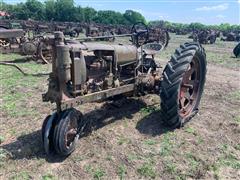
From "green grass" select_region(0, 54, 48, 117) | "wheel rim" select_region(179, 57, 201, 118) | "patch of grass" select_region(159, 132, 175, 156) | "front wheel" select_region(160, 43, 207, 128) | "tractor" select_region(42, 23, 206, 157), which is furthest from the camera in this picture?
"green grass" select_region(0, 54, 48, 117)

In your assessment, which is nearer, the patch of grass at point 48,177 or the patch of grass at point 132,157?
the patch of grass at point 48,177

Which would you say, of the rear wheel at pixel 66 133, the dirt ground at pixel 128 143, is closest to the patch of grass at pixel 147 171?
the dirt ground at pixel 128 143

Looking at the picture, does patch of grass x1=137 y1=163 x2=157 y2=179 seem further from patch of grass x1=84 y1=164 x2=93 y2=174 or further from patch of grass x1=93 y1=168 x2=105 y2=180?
patch of grass x1=84 y1=164 x2=93 y2=174

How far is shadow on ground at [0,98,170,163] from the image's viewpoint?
4730 mm

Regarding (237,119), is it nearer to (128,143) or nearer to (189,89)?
(189,89)

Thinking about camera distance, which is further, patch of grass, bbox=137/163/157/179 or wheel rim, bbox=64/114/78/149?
wheel rim, bbox=64/114/78/149

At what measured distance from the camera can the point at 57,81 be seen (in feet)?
15.3

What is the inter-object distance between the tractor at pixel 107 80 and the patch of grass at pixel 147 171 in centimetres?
99

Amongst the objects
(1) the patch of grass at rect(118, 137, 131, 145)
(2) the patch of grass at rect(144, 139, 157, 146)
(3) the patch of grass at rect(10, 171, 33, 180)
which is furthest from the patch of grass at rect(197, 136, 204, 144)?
(3) the patch of grass at rect(10, 171, 33, 180)

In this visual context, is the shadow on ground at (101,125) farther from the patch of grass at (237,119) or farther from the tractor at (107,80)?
the patch of grass at (237,119)

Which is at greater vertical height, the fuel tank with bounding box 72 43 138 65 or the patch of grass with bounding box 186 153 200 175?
the fuel tank with bounding box 72 43 138 65

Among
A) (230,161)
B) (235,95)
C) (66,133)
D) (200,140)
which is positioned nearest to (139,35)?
(200,140)

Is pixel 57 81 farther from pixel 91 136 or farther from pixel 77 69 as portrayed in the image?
pixel 91 136

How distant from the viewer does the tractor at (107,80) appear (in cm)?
458
